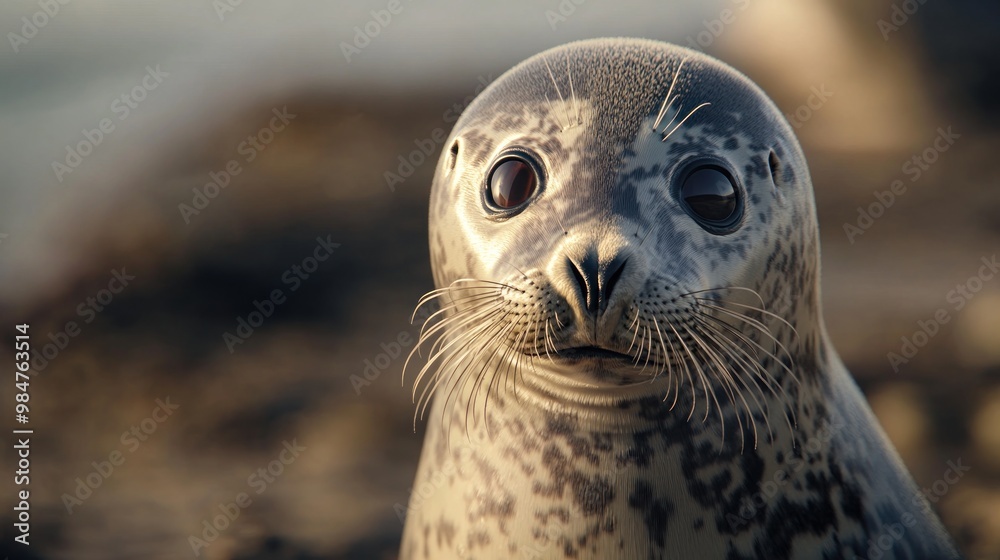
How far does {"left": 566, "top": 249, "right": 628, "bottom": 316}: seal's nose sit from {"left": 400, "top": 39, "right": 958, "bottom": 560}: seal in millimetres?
30

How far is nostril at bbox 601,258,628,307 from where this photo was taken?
6.61ft

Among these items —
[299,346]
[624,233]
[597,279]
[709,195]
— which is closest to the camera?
[597,279]

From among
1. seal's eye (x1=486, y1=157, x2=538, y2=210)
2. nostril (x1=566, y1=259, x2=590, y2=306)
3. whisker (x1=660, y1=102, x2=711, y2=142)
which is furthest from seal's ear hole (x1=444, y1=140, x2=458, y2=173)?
nostril (x1=566, y1=259, x2=590, y2=306)

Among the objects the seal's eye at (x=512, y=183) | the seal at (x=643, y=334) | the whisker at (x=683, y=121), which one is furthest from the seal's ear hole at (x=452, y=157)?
the whisker at (x=683, y=121)

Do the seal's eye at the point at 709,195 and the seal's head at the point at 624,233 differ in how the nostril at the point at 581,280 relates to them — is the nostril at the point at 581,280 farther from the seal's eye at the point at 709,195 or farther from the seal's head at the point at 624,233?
the seal's eye at the point at 709,195

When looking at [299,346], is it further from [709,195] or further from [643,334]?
[643,334]

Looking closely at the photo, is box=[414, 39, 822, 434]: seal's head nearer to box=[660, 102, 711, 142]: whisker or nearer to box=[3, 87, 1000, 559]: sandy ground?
box=[660, 102, 711, 142]: whisker

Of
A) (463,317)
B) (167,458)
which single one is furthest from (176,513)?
(463,317)

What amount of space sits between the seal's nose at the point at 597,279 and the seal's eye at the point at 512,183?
1.21 ft

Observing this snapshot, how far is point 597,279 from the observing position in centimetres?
201

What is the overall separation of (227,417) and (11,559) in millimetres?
1372

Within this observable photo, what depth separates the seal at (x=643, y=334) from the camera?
219 cm

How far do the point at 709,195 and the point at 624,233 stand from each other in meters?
0.32

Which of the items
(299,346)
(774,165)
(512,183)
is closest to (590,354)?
(512,183)
